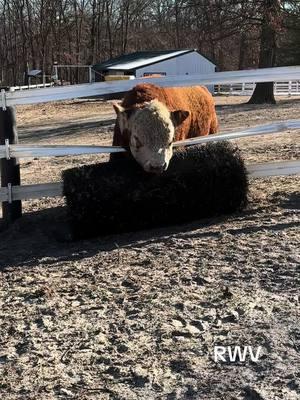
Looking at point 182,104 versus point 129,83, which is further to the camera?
point 182,104

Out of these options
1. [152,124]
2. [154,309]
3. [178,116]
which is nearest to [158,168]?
[152,124]

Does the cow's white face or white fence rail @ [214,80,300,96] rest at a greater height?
white fence rail @ [214,80,300,96]

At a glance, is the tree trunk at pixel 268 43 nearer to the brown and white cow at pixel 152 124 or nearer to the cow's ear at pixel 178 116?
the brown and white cow at pixel 152 124

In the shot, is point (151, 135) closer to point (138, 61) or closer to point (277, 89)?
point (277, 89)

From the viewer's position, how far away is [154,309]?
3641 millimetres

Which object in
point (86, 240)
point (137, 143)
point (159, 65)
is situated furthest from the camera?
point (159, 65)

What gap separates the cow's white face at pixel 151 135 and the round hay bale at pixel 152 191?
0.23m

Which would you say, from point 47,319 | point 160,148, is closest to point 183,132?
point 160,148

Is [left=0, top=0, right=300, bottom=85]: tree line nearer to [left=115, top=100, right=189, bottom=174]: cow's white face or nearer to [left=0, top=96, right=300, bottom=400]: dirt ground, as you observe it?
[left=115, top=100, right=189, bottom=174]: cow's white face

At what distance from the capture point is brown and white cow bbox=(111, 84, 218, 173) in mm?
5141

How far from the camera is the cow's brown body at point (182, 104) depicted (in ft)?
18.9

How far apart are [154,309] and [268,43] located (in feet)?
83.3

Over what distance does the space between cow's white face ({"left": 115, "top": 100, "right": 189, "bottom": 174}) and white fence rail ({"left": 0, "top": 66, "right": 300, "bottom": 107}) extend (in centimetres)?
58

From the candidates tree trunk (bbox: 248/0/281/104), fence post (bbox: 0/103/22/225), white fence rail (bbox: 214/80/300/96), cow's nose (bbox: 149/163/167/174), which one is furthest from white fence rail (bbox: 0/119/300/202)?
white fence rail (bbox: 214/80/300/96)
